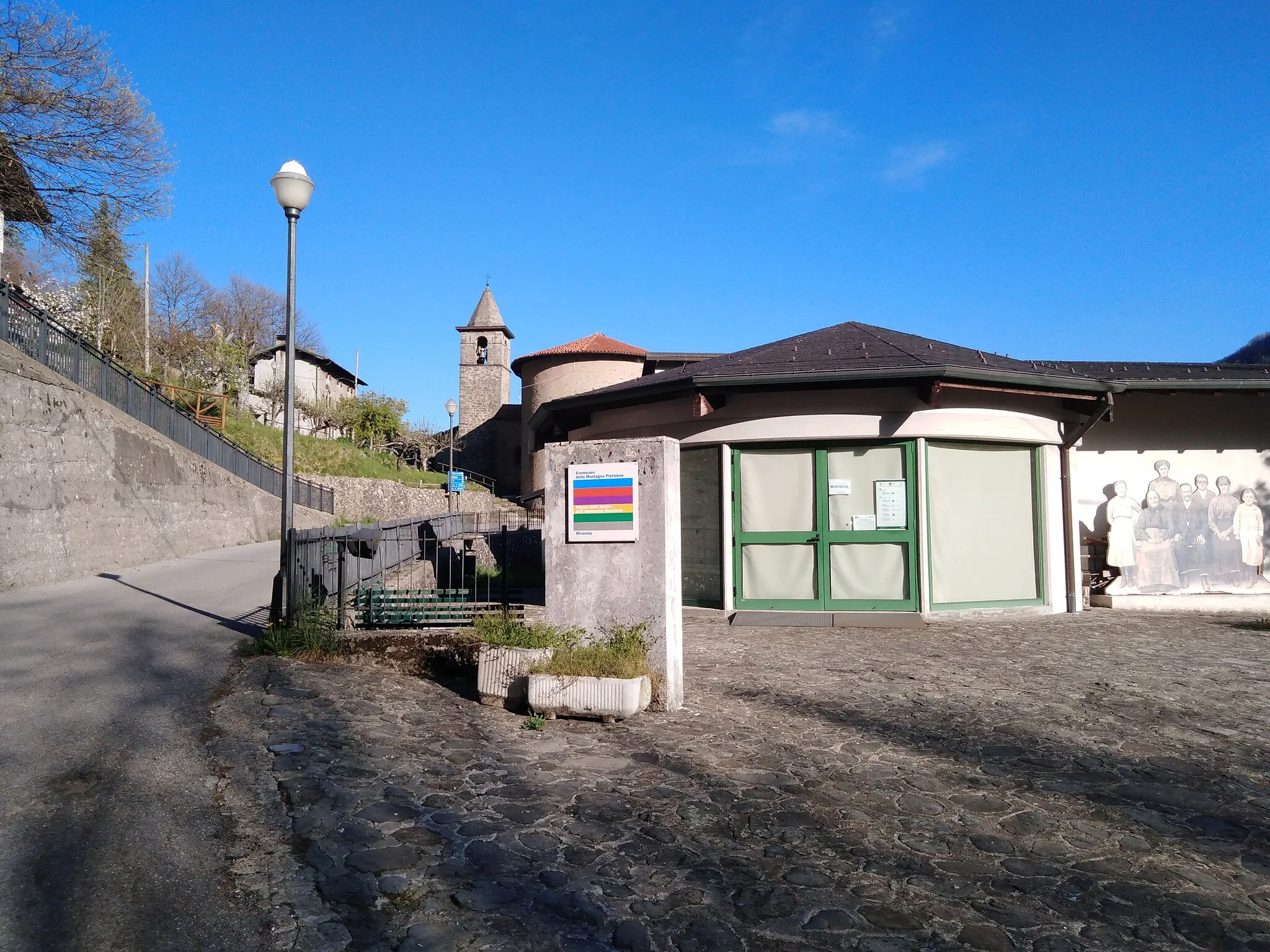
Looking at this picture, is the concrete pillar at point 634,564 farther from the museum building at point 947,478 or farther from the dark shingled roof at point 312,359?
the dark shingled roof at point 312,359

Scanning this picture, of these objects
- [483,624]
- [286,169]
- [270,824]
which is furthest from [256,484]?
[270,824]

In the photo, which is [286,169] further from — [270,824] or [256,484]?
[256,484]

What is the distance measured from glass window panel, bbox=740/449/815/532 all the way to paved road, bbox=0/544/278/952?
6515mm

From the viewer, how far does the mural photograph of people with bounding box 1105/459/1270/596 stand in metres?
12.2

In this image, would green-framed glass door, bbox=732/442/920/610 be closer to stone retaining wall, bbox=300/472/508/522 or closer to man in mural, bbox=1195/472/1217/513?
man in mural, bbox=1195/472/1217/513

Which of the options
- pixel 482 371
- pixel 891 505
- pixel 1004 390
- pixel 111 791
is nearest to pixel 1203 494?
pixel 1004 390

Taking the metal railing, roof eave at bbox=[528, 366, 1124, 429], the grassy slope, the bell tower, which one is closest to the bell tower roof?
the bell tower

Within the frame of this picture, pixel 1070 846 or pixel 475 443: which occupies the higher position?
pixel 475 443

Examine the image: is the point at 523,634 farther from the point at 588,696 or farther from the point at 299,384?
the point at 299,384

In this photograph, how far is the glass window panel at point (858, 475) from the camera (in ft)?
34.9

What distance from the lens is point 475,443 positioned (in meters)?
58.2

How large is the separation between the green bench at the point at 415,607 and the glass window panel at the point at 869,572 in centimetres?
449

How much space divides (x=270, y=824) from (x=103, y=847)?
0.70 metres

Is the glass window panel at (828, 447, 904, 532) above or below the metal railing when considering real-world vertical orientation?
below
